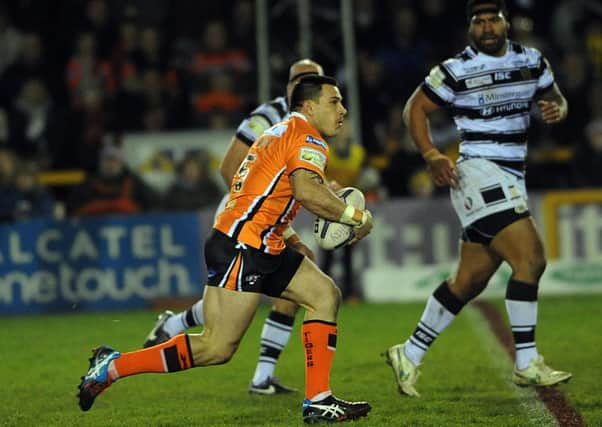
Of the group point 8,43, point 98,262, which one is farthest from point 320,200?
point 8,43

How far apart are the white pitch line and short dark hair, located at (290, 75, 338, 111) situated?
6.50 ft

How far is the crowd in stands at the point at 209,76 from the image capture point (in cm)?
1523

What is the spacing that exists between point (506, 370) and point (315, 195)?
2677mm

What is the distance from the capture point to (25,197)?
14039mm

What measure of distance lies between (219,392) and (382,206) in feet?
20.3

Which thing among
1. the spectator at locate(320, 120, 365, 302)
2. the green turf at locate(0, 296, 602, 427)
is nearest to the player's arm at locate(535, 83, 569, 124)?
the green turf at locate(0, 296, 602, 427)

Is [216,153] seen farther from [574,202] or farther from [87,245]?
[574,202]

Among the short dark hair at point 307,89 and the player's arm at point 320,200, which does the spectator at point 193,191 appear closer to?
the short dark hair at point 307,89

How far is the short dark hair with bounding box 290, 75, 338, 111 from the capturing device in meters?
6.77

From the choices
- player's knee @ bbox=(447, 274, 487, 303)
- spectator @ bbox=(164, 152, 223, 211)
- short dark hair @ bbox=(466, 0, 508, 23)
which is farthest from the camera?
spectator @ bbox=(164, 152, 223, 211)

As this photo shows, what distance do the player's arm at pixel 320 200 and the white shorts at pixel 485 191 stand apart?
135cm

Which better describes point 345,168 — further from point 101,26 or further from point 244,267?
point 244,267

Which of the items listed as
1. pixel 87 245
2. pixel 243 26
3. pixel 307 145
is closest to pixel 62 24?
pixel 243 26

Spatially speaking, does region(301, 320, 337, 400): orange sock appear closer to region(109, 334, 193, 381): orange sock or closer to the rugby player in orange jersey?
the rugby player in orange jersey
